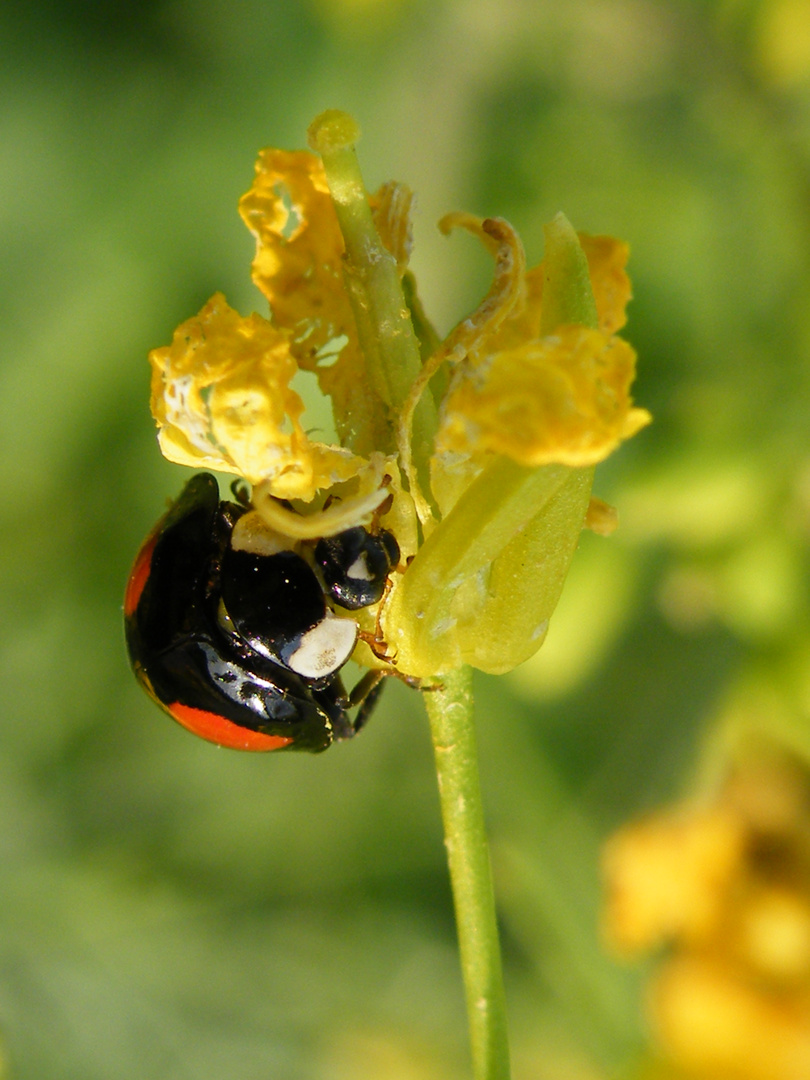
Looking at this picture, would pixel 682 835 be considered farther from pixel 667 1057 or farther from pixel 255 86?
pixel 255 86

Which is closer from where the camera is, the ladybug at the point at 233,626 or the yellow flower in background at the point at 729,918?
the ladybug at the point at 233,626

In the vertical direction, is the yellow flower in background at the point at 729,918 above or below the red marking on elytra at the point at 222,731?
below

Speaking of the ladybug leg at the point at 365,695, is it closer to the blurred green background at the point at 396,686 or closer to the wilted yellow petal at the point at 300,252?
the wilted yellow petal at the point at 300,252

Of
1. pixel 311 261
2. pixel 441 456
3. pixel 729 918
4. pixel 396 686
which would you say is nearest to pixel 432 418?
pixel 441 456

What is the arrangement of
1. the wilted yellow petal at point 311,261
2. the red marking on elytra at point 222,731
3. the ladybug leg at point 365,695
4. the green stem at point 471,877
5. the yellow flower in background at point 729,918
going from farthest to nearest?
the yellow flower in background at point 729,918 < the ladybug leg at point 365,695 < the red marking on elytra at point 222,731 < the wilted yellow petal at point 311,261 < the green stem at point 471,877

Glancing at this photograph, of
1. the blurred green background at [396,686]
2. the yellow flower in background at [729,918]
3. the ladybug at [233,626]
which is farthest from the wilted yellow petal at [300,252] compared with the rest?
the yellow flower in background at [729,918]

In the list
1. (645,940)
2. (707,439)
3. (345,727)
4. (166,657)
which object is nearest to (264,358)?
(166,657)
